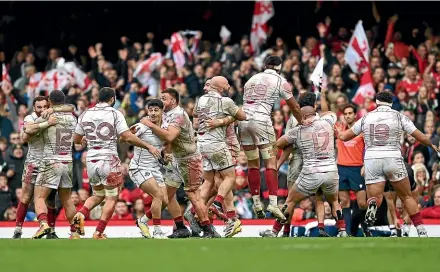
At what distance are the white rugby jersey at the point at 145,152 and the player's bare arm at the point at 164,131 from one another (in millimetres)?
389

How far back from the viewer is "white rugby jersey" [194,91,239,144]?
21.3 m

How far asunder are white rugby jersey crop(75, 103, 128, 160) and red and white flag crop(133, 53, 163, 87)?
41.2 ft

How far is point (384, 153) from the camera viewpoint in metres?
21.5

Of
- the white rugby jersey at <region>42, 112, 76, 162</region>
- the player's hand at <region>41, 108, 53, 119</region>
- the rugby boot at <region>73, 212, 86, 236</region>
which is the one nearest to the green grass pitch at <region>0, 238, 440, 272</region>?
the rugby boot at <region>73, 212, 86, 236</region>

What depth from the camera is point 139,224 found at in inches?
852

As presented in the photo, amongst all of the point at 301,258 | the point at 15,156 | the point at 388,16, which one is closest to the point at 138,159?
the point at 301,258

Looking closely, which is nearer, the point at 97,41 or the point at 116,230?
the point at 116,230

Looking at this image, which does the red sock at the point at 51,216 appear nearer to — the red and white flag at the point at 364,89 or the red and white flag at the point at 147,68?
the red and white flag at the point at 364,89

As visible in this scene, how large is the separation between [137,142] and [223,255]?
4634 mm

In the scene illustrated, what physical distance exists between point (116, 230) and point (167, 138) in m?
4.83

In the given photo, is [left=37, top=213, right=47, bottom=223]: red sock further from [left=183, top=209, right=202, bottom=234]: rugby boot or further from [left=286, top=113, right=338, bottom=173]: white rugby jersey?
[left=286, top=113, right=338, bottom=173]: white rugby jersey

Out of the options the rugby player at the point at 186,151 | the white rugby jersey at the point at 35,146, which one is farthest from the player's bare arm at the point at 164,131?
the white rugby jersey at the point at 35,146

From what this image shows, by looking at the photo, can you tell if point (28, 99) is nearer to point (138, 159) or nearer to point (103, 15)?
point (103, 15)

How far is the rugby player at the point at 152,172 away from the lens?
21125mm
